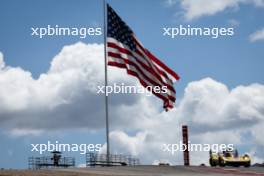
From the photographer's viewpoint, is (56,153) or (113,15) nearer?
(113,15)

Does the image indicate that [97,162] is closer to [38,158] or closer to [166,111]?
[38,158]

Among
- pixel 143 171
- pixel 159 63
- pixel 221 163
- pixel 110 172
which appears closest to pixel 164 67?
pixel 159 63

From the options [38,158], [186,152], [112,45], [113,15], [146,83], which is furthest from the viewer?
[186,152]

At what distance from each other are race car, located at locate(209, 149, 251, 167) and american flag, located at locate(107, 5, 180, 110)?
10.7 m

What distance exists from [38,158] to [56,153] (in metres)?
3.34

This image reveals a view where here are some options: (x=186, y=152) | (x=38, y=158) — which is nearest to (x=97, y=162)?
(x=38, y=158)

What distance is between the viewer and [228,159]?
43.3 m

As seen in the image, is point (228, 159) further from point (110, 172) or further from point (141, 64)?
point (110, 172)

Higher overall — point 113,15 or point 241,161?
point 113,15

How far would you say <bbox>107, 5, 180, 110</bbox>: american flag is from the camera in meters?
34.1

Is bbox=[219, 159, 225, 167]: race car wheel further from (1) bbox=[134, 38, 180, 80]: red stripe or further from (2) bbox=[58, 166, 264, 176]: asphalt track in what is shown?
(1) bbox=[134, 38, 180, 80]: red stripe

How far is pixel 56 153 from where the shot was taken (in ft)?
172

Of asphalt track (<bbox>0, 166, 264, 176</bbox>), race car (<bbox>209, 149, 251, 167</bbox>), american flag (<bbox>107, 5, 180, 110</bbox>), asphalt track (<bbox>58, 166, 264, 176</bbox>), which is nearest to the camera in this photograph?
asphalt track (<bbox>0, 166, 264, 176</bbox>)

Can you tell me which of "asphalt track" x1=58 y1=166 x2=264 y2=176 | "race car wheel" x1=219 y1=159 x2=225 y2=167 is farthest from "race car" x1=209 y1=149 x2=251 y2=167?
"asphalt track" x1=58 y1=166 x2=264 y2=176
